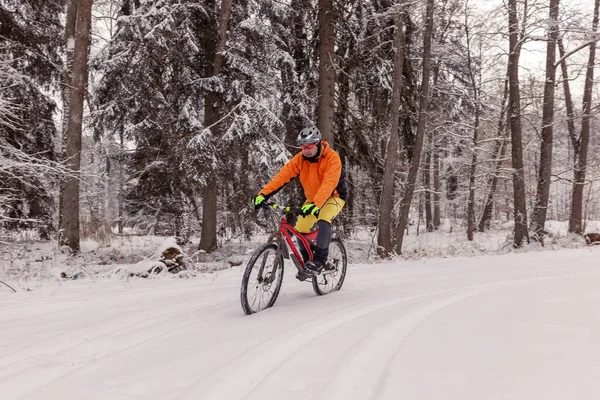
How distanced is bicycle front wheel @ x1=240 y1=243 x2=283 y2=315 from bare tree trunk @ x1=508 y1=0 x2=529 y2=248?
10.7 m

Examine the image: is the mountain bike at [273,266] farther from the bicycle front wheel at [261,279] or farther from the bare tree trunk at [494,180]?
the bare tree trunk at [494,180]

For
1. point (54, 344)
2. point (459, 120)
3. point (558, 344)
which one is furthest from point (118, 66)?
point (459, 120)

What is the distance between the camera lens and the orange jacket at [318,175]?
4547 mm

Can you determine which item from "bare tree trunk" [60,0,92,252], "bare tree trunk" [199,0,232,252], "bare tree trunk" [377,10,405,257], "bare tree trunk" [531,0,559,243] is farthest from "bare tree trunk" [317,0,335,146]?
"bare tree trunk" [531,0,559,243]

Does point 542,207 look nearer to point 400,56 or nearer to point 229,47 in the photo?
point 400,56

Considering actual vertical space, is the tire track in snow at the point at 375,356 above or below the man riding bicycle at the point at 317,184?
below

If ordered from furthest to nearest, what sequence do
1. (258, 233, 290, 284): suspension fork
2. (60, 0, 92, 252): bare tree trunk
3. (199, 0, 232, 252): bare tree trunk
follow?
(199, 0, 232, 252): bare tree trunk → (60, 0, 92, 252): bare tree trunk → (258, 233, 290, 284): suspension fork

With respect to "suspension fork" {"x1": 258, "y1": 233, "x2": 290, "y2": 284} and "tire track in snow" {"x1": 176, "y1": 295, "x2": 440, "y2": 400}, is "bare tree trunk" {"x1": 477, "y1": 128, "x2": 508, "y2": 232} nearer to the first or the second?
"suspension fork" {"x1": 258, "y1": 233, "x2": 290, "y2": 284}

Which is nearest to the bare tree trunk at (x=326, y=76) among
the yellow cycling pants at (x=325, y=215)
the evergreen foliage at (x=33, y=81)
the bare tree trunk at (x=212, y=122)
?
the bare tree trunk at (x=212, y=122)

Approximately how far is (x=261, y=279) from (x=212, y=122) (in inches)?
329

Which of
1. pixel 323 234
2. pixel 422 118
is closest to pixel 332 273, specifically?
pixel 323 234

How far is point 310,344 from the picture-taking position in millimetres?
3059

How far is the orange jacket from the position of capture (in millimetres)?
4547

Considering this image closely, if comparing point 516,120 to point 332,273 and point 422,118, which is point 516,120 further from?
point 332,273
